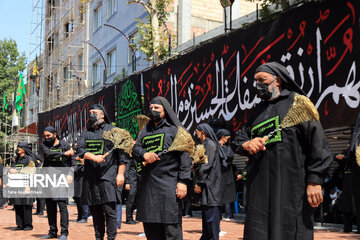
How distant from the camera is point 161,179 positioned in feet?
19.9

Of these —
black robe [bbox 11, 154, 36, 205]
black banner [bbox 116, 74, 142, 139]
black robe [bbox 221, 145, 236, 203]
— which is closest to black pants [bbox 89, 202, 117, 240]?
black robe [bbox 221, 145, 236, 203]

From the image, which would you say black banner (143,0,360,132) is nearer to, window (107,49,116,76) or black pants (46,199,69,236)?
black pants (46,199,69,236)

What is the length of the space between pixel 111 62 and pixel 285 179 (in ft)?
81.2

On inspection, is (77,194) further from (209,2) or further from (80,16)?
(80,16)

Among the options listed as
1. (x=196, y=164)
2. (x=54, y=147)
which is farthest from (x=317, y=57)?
(x=54, y=147)

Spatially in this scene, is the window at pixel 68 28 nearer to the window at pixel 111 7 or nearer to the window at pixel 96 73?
the window at pixel 96 73

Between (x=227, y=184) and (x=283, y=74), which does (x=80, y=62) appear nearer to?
(x=227, y=184)

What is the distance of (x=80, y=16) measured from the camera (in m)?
33.6

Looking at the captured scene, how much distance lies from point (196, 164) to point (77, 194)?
5531 millimetres

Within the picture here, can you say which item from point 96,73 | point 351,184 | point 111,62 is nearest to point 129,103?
point 351,184

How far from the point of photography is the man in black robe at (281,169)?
429 centimetres

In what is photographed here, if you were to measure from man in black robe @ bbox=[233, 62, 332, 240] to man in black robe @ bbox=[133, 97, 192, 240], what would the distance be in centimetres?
152

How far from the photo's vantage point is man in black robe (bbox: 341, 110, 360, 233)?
700 centimetres

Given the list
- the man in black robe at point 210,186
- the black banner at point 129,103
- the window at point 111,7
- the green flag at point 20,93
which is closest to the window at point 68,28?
the green flag at point 20,93
